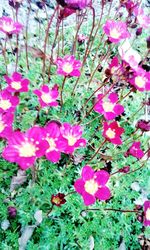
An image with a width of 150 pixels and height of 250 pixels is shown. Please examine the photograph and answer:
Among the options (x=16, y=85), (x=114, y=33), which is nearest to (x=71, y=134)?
(x=16, y=85)

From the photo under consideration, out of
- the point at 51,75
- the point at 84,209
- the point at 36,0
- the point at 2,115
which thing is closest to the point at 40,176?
the point at 84,209

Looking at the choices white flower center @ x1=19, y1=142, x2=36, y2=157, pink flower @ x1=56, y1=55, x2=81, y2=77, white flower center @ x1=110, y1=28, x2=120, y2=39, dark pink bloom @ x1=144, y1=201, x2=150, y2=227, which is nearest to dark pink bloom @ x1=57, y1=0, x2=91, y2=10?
pink flower @ x1=56, y1=55, x2=81, y2=77

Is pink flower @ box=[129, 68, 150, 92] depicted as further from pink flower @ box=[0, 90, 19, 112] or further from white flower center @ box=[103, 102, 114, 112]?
pink flower @ box=[0, 90, 19, 112]

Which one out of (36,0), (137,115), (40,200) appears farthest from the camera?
(36,0)

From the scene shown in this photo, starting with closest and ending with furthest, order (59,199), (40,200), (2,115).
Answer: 1. (59,199)
2. (2,115)
3. (40,200)

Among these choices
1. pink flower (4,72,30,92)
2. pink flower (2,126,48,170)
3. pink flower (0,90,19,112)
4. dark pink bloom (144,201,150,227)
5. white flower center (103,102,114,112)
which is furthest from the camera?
white flower center (103,102,114,112)

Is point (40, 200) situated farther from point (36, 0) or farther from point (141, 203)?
point (36, 0)

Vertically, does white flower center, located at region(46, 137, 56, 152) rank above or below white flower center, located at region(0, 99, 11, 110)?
below
